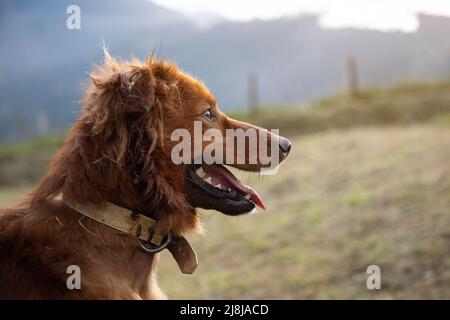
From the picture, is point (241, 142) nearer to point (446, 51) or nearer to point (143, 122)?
point (143, 122)

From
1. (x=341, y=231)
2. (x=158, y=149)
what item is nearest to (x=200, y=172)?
(x=158, y=149)

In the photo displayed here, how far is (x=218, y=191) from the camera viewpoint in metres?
3.19

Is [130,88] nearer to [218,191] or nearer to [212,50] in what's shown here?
[218,191]

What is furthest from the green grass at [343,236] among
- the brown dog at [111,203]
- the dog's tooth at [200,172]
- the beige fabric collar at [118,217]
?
the beige fabric collar at [118,217]

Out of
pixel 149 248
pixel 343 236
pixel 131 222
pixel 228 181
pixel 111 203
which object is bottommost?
pixel 343 236

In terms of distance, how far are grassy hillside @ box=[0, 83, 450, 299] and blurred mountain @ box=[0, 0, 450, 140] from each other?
5267 mm

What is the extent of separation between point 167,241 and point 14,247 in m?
0.79

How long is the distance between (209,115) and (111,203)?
82 centimetres

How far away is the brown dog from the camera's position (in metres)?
2.72

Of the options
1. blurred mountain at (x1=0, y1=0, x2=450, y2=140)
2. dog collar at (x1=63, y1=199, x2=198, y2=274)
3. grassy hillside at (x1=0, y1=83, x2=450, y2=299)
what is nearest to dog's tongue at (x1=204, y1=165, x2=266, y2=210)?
dog collar at (x1=63, y1=199, x2=198, y2=274)

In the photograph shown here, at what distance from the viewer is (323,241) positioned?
23.7 feet

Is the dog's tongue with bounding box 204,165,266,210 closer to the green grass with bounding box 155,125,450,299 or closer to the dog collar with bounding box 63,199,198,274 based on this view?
the dog collar with bounding box 63,199,198,274

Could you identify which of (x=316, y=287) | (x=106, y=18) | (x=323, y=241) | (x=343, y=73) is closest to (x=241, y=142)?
(x=316, y=287)

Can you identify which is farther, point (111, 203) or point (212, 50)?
point (212, 50)
